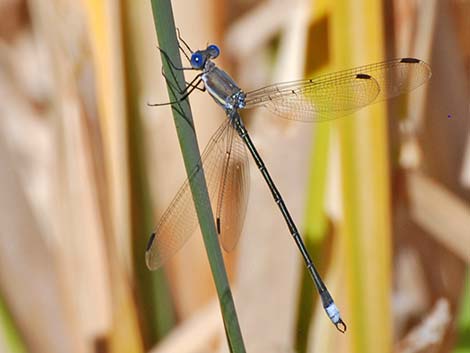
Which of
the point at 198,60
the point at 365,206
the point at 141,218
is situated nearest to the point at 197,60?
the point at 198,60

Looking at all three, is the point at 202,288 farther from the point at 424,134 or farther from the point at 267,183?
the point at 424,134

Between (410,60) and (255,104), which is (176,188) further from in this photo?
(410,60)

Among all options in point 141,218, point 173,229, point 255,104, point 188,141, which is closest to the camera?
point 188,141

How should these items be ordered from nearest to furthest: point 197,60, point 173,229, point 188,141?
point 188,141 < point 173,229 < point 197,60

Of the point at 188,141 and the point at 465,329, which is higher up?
the point at 188,141

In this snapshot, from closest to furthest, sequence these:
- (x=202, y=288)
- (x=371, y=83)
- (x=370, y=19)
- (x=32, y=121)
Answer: (x=370, y=19)
(x=371, y=83)
(x=202, y=288)
(x=32, y=121)

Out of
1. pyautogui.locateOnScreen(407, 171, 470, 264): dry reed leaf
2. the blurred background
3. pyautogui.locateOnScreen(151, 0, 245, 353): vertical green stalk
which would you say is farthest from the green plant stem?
pyautogui.locateOnScreen(151, 0, 245, 353): vertical green stalk

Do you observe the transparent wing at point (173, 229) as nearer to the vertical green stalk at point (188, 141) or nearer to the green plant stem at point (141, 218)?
the vertical green stalk at point (188, 141)

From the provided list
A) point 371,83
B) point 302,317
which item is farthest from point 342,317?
point 371,83
